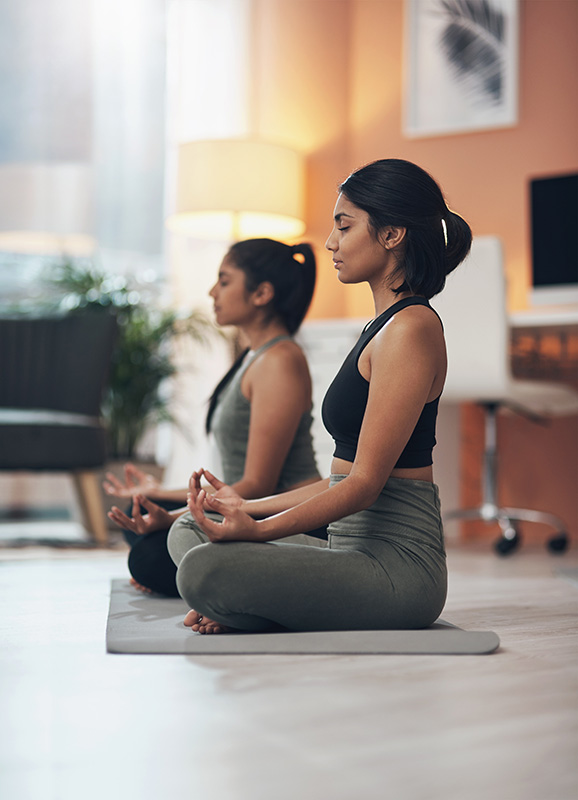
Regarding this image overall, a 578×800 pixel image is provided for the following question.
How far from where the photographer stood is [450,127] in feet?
14.5

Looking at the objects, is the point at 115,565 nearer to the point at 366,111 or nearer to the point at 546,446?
the point at 546,446

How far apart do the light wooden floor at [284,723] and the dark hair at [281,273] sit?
78 cm

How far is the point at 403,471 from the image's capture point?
1.63m

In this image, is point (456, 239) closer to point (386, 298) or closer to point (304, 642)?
point (386, 298)

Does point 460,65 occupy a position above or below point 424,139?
above

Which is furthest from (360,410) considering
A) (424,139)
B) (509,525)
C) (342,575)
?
(424,139)

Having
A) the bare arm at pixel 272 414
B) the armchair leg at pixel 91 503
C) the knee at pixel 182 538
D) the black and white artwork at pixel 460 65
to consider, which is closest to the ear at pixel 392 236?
the bare arm at pixel 272 414

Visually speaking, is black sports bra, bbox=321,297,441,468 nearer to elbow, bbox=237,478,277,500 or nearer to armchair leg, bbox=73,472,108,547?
elbow, bbox=237,478,277,500

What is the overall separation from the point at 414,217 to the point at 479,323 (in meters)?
1.85

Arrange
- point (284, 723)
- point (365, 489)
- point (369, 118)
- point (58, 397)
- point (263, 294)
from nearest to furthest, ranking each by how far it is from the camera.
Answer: point (284, 723)
point (365, 489)
point (263, 294)
point (58, 397)
point (369, 118)

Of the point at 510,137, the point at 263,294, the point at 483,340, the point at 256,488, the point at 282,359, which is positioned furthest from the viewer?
the point at 510,137

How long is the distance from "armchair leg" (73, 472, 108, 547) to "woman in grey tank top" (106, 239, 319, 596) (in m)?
1.28

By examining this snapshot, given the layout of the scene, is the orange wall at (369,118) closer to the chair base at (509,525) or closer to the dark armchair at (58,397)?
the chair base at (509,525)

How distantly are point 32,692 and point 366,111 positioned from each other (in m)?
3.81
